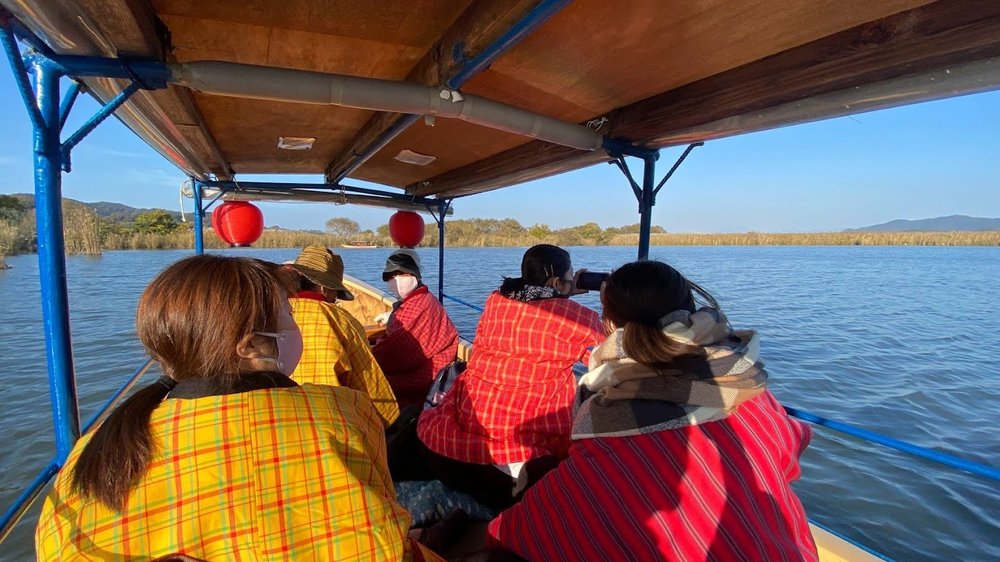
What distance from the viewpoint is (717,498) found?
34.0 inches

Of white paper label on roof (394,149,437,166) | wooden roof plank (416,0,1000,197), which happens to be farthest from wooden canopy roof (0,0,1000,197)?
white paper label on roof (394,149,437,166)

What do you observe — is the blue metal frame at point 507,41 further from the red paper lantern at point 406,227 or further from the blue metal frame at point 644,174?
the red paper lantern at point 406,227

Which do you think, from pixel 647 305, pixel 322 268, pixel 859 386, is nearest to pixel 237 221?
pixel 322 268

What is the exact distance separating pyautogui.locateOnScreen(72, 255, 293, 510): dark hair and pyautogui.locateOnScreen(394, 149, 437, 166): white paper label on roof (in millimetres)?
2914

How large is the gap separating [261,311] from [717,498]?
0.97 meters

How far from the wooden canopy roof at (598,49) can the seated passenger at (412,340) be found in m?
1.02

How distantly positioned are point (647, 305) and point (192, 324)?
0.96m

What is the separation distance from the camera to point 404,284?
298 cm

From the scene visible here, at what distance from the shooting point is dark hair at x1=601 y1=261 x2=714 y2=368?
1.00 meters

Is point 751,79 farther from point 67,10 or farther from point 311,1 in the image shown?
point 67,10

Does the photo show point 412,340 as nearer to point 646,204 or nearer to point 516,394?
point 516,394

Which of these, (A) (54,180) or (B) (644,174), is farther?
(B) (644,174)

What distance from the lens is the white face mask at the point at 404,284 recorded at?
2969 mm

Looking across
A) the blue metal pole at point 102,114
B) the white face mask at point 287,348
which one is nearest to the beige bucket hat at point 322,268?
the blue metal pole at point 102,114
